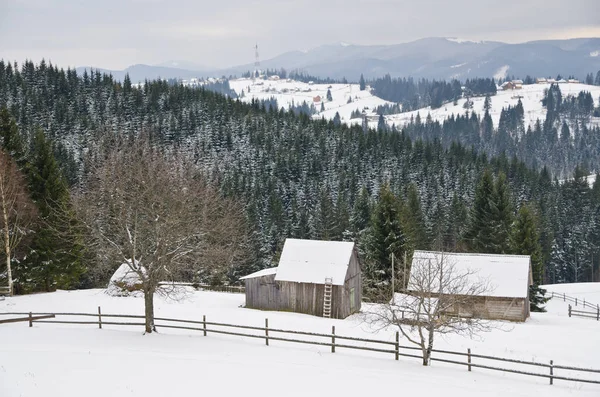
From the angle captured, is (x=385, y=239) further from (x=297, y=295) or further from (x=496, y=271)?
(x=297, y=295)

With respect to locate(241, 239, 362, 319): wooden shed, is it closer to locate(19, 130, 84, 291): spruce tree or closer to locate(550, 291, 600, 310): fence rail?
locate(19, 130, 84, 291): spruce tree

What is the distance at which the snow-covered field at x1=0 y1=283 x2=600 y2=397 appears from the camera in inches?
727

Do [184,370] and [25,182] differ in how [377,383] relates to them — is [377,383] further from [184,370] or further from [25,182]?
[25,182]

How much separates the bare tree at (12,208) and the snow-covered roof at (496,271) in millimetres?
25833

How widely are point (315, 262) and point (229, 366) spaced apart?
59.0 ft

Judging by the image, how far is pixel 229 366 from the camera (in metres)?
20.7

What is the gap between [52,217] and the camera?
3850 cm

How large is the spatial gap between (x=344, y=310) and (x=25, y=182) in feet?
74.7

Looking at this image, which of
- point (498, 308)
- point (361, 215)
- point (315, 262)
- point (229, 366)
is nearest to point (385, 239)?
point (498, 308)

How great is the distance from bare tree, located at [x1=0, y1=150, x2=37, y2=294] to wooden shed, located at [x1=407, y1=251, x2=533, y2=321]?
2583 centimetres

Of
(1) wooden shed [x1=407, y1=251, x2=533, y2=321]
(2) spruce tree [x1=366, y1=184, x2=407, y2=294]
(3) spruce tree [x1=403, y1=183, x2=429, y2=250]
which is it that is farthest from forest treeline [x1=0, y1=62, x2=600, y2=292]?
(1) wooden shed [x1=407, y1=251, x2=533, y2=321]

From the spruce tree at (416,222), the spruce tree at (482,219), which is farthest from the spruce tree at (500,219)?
the spruce tree at (416,222)

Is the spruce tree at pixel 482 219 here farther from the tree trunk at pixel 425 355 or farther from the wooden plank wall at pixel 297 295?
the tree trunk at pixel 425 355

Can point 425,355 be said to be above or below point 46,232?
below
